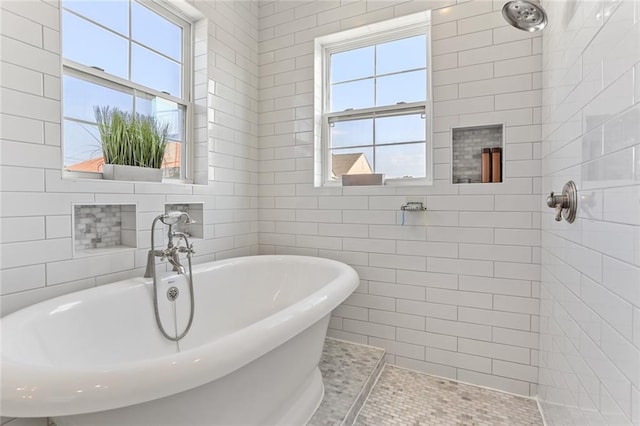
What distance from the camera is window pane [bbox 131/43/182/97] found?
202cm

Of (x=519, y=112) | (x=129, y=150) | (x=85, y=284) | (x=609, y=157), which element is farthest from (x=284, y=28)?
(x=609, y=157)

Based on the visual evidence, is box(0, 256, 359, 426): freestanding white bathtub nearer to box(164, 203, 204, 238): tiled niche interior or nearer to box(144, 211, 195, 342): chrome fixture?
box(144, 211, 195, 342): chrome fixture

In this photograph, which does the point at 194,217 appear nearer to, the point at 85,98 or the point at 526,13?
the point at 85,98

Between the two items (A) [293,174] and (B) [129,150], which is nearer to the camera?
(B) [129,150]

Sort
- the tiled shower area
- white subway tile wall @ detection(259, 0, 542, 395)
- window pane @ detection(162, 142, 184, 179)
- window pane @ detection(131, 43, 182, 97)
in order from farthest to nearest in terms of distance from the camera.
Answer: window pane @ detection(162, 142, 184, 179)
window pane @ detection(131, 43, 182, 97)
white subway tile wall @ detection(259, 0, 542, 395)
the tiled shower area

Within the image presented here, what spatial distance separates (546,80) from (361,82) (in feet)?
4.10

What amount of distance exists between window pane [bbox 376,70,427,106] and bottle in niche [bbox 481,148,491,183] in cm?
60

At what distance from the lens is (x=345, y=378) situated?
6.23 feet

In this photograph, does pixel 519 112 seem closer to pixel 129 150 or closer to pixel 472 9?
pixel 472 9

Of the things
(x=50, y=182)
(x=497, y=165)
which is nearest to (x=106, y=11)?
(x=50, y=182)

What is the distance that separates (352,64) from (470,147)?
3.79 ft

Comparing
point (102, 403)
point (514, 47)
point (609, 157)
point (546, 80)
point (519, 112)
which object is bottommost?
point (102, 403)

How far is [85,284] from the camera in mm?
1600

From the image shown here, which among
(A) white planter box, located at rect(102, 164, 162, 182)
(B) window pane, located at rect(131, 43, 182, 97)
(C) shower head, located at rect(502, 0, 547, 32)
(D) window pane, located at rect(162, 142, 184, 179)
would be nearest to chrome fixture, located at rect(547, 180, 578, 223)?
(C) shower head, located at rect(502, 0, 547, 32)
